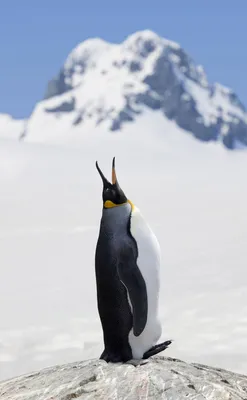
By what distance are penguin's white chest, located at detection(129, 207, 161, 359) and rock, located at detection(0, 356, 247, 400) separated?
1.04ft

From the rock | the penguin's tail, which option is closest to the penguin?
the penguin's tail

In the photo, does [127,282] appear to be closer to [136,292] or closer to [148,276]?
[136,292]

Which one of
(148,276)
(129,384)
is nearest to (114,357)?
(129,384)

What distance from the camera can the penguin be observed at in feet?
34.3

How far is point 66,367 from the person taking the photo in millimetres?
11266

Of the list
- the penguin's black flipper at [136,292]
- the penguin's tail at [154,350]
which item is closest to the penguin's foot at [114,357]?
the penguin's tail at [154,350]

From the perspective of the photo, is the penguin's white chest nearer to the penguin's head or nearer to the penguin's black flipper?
the penguin's black flipper

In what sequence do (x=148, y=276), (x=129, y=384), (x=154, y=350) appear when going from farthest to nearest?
(x=154, y=350) < (x=148, y=276) < (x=129, y=384)

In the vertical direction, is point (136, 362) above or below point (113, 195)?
below

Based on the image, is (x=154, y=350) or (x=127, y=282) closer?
(x=127, y=282)

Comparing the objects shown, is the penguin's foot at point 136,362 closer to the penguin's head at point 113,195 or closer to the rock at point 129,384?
the rock at point 129,384

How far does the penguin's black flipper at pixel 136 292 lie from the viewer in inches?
410

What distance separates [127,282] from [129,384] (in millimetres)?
1386

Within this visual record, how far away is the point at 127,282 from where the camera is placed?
10445 millimetres
